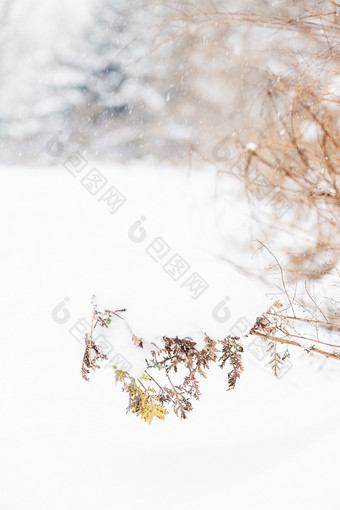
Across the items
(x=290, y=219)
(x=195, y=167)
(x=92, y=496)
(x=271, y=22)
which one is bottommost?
(x=92, y=496)

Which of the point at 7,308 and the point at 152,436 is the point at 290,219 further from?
the point at 7,308

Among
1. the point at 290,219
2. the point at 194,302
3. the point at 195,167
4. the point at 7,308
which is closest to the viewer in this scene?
the point at 194,302

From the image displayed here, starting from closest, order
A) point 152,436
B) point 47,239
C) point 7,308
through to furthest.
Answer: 1. point 152,436
2. point 7,308
3. point 47,239

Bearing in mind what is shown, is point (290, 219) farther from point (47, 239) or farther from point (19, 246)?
point (19, 246)

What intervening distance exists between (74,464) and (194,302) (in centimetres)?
151

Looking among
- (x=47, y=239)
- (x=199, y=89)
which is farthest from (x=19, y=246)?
(x=199, y=89)

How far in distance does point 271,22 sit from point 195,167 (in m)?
1.59

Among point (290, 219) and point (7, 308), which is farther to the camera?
point (290, 219)

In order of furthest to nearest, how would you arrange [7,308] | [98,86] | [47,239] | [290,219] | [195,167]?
[98,86] < [195,167] < [47,239] < [290,219] < [7,308]

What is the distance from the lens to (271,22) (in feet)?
10.3

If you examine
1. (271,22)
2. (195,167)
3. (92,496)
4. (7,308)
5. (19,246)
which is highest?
(271,22)

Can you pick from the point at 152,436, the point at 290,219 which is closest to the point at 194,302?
the point at 152,436

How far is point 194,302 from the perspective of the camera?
167 centimetres

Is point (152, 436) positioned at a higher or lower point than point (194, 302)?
lower
